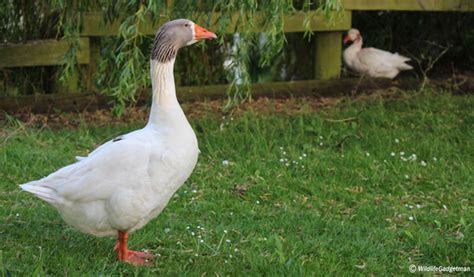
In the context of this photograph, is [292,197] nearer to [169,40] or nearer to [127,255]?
[127,255]

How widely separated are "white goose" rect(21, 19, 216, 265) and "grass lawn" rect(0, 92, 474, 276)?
10.8 inches

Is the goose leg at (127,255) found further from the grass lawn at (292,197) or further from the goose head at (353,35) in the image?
the goose head at (353,35)

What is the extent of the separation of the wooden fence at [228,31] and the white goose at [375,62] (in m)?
0.31

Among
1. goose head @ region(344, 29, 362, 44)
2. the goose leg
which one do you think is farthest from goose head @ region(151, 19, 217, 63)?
goose head @ region(344, 29, 362, 44)

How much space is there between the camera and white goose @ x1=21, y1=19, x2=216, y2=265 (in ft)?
15.1

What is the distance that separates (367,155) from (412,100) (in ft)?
7.06

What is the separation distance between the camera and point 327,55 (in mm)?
9969

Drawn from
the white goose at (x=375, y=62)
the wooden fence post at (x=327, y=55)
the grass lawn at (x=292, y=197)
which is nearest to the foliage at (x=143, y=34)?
the grass lawn at (x=292, y=197)

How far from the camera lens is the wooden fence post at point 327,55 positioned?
9.87 m

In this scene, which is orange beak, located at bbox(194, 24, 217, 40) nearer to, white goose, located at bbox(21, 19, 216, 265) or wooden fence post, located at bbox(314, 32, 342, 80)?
white goose, located at bbox(21, 19, 216, 265)

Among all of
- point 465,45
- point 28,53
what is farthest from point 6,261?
point 465,45

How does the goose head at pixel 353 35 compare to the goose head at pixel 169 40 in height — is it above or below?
below

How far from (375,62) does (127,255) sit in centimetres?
602

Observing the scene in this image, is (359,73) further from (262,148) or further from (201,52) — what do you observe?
(262,148)
